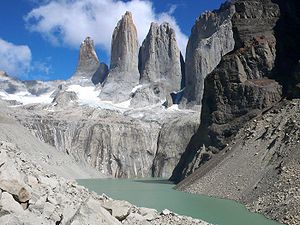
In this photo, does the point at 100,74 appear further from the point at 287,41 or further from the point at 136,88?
the point at 287,41

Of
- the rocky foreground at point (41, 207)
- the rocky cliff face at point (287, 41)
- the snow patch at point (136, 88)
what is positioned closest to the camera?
the rocky foreground at point (41, 207)

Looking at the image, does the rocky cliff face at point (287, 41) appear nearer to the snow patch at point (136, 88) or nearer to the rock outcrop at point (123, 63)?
the snow patch at point (136, 88)

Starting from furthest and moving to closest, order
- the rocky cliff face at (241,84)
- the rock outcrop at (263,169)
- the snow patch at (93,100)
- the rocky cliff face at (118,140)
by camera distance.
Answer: the snow patch at (93,100), the rocky cliff face at (118,140), the rocky cliff face at (241,84), the rock outcrop at (263,169)

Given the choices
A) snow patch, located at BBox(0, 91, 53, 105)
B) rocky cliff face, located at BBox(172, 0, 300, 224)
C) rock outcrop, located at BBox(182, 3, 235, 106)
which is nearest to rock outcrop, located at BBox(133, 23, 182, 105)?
rock outcrop, located at BBox(182, 3, 235, 106)

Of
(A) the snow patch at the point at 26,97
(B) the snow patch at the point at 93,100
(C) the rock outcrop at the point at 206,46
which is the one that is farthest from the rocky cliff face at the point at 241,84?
(A) the snow patch at the point at 26,97

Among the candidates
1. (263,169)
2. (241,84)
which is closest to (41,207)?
(263,169)

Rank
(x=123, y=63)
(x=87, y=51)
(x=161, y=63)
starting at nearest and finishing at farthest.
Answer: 1. (x=161, y=63)
2. (x=123, y=63)
3. (x=87, y=51)

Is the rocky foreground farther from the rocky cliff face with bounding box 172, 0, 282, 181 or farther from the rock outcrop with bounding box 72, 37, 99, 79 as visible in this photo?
the rock outcrop with bounding box 72, 37, 99, 79

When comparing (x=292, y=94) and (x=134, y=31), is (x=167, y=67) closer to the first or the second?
(x=134, y=31)
